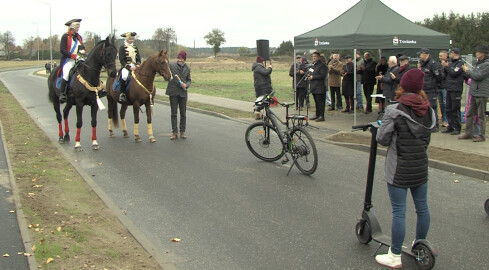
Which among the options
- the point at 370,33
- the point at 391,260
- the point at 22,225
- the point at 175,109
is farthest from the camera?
the point at 370,33

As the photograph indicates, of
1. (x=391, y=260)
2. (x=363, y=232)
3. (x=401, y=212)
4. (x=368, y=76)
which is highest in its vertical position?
(x=368, y=76)

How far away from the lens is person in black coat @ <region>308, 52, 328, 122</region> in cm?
1374

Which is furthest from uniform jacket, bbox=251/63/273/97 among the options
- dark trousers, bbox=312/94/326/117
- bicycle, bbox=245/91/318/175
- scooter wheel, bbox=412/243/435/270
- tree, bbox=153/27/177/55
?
tree, bbox=153/27/177/55

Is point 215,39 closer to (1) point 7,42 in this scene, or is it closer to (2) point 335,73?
(1) point 7,42

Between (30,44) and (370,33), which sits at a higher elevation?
(30,44)

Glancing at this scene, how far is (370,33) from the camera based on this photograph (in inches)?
473

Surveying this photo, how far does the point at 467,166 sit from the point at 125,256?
612 centimetres

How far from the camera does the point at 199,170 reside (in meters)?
8.30

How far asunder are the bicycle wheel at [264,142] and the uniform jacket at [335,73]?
7620mm

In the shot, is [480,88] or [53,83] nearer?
[480,88]

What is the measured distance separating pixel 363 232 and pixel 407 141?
4.05 ft

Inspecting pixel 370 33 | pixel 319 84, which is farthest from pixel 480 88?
pixel 319 84

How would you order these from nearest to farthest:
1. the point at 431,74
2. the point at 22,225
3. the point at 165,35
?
the point at 22,225 < the point at 431,74 < the point at 165,35

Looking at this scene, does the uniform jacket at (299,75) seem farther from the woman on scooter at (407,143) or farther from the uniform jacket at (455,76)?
the woman on scooter at (407,143)
